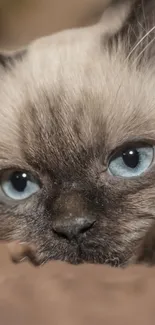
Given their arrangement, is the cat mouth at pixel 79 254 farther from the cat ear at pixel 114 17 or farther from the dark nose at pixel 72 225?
the cat ear at pixel 114 17

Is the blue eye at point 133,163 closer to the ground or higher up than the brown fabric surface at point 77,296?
higher up

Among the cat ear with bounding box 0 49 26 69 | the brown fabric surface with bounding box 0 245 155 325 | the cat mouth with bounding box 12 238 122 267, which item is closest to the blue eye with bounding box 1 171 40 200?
the cat mouth with bounding box 12 238 122 267

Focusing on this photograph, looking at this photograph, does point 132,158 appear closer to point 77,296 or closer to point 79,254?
point 79,254

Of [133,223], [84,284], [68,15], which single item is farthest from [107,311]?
[68,15]

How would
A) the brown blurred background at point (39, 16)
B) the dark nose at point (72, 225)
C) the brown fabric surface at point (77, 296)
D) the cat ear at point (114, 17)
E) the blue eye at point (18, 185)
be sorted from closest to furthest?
1. the brown fabric surface at point (77, 296)
2. the dark nose at point (72, 225)
3. the blue eye at point (18, 185)
4. the cat ear at point (114, 17)
5. the brown blurred background at point (39, 16)

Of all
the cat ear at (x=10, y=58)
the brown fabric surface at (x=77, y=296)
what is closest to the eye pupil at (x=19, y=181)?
the cat ear at (x=10, y=58)

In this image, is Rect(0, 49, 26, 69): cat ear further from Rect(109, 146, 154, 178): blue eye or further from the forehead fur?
Rect(109, 146, 154, 178): blue eye

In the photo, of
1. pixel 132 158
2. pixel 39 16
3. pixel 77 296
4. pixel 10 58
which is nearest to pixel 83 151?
pixel 132 158
